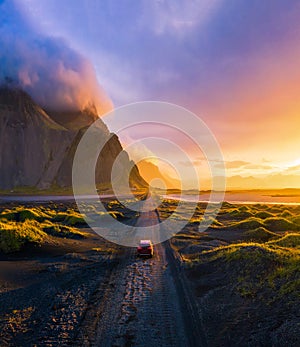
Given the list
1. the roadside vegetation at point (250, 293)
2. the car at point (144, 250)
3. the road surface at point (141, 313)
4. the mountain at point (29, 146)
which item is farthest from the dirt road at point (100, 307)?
the mountain at point (29, 146)

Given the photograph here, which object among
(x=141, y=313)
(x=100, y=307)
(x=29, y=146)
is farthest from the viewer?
(x=29, y=146)

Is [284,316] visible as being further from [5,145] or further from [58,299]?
[5,145]

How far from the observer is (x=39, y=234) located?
1105 inches

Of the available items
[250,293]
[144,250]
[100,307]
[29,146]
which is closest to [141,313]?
[100,307]

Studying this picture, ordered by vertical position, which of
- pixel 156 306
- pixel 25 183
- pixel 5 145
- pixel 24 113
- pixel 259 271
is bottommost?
pixel 156 306

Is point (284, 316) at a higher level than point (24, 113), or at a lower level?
lower

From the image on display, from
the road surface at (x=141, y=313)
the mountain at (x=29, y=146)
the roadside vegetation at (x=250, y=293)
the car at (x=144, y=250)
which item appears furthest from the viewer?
the mountain at (x=29, y=146)

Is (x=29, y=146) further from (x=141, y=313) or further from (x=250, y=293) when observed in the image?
(x=250, y=293)

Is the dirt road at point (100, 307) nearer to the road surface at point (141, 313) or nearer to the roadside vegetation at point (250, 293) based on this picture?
the road surface at point (141, 313)

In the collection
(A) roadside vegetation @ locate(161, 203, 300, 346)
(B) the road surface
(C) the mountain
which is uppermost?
(C) the mountain

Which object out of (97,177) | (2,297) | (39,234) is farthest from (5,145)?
(2,297)

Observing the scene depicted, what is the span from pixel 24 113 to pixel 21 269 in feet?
468

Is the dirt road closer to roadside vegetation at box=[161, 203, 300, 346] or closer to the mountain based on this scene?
roadside vegetation at box=[161, 203, 300, 346]

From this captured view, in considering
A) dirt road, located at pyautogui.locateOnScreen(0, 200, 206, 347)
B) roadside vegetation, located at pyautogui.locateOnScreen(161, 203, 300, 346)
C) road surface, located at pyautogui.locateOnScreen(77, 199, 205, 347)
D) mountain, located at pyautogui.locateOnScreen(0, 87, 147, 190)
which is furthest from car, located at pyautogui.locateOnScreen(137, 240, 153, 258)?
mountain, located at pyautogui.locateOnScreen(0, 87, 147, 190)
